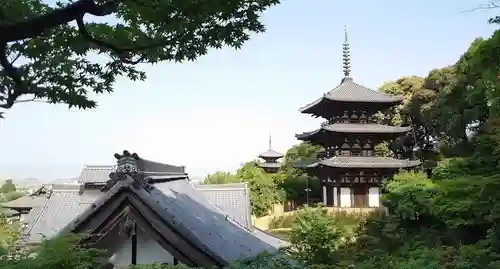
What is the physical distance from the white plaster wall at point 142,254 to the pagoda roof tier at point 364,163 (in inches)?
916

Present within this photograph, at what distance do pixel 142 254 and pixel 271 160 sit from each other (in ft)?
154

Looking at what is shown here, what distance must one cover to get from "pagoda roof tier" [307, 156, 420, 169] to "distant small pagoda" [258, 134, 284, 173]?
70.4 feet

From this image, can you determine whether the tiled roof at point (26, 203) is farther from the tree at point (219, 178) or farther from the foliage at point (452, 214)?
the foliage at point (452, 214)

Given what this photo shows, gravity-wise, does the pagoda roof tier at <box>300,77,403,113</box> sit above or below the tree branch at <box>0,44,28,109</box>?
above

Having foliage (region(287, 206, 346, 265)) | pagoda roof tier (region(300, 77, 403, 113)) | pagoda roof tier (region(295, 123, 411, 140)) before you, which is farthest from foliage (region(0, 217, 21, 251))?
pagoda roof tier (region(300, 77, 403, 113))

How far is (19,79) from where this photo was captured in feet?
11.7

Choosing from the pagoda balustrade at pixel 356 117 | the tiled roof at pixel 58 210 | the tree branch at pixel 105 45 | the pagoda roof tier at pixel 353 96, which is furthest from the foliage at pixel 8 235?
the pagoda balustrade at pixel 356 117

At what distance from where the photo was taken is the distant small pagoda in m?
50.3

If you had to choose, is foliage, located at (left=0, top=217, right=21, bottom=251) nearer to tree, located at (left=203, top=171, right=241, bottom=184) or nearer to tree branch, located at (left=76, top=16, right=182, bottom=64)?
tree branch, located at (left=76, top=16, right=182, bottom=64)

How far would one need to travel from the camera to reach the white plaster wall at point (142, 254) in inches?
208

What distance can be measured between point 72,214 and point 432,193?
10.5m

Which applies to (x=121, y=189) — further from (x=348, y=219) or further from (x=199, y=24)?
(x=348, y=219)

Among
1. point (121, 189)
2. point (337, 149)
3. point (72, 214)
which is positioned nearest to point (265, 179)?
point (337, 149)

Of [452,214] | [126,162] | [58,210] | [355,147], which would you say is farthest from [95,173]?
[355,147]
